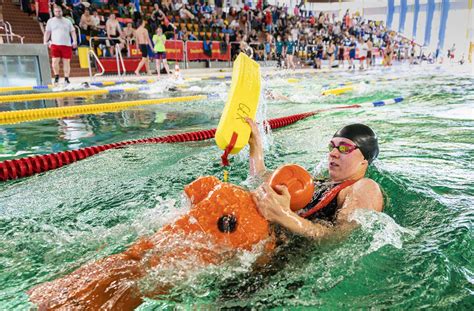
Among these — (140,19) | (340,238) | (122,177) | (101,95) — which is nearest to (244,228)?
(340,238)

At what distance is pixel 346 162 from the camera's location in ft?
7.77

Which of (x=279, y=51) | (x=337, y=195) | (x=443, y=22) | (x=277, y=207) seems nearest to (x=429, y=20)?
(x=443, y=22)

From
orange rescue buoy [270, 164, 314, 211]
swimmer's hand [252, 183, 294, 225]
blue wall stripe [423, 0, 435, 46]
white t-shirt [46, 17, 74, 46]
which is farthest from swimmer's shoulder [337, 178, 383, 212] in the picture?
blue wall stripe [423, 0, 435, 46]

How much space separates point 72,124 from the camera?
610cm

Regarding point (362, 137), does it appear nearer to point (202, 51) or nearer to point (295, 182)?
point (295, 182)

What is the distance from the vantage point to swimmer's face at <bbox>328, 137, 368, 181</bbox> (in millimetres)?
2363

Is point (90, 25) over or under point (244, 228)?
over

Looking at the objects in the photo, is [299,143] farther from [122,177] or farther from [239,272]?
[239,272]

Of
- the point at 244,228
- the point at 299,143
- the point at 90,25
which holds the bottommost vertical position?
the point at 299,143

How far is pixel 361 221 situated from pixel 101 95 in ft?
28.7


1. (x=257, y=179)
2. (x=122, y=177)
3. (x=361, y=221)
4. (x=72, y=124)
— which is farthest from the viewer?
(x=72, y=124)

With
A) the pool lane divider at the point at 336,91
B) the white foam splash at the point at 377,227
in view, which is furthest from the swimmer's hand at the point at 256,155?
the pool lane divider at the point at 336,91

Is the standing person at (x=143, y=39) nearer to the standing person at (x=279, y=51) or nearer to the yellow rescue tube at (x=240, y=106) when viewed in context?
the standing person at (x=279, y=51)

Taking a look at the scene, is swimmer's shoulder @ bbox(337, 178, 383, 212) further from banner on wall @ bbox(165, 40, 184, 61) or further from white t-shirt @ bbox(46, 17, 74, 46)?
banner on wall @ bbox(165, 40, 184, 61)
